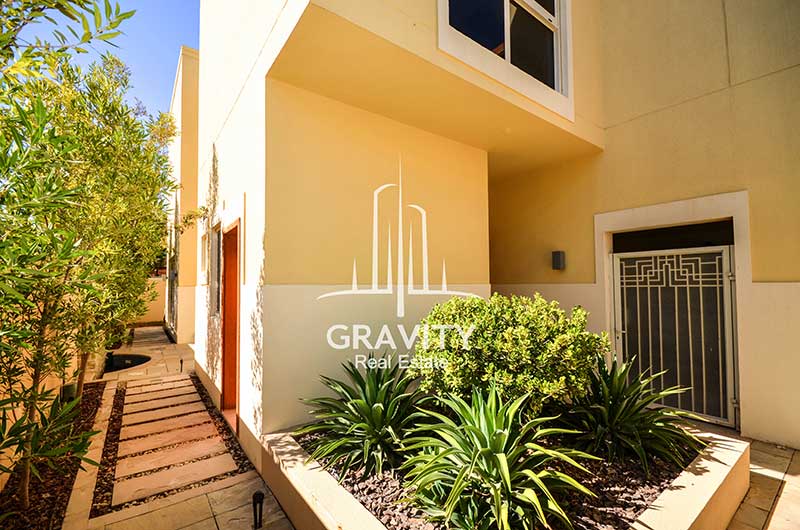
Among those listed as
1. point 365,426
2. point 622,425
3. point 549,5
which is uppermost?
point 549,5

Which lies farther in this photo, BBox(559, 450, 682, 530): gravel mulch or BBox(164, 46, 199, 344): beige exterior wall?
BBox(164, 46, 199, 344): beige exterior wall

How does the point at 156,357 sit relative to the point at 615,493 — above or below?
below

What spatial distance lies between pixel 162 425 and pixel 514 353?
483 centimetres

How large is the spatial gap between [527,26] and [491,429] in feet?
16.9

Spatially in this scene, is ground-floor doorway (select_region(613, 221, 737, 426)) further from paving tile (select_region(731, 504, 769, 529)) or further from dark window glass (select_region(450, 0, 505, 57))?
dark window glass (select_region(450, 0, 505, 57))

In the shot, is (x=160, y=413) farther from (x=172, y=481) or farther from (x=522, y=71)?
(x=522, y=71)

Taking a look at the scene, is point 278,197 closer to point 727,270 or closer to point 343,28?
point 343,28

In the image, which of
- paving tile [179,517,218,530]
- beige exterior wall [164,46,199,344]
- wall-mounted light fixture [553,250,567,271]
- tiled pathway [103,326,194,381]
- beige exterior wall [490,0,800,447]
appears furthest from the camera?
beige exterior wall [164,46,199,344]

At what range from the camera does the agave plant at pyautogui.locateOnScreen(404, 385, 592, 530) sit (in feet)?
7.19

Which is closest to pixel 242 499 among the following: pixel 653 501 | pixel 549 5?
pixel 653 501

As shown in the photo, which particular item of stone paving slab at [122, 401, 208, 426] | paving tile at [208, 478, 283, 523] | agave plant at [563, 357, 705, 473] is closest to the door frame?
stone paving slab at [122, 401, 208, 426]

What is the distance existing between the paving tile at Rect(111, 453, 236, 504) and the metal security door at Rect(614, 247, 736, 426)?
18.9ft

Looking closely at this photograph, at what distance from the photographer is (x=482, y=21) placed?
4.25 meters

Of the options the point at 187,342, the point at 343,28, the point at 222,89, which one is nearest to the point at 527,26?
the point at 343,28
